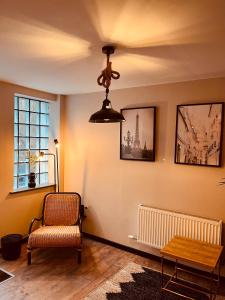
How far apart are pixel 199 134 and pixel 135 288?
1955mm

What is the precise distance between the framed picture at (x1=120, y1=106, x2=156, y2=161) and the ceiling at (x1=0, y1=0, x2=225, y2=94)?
1.89ft

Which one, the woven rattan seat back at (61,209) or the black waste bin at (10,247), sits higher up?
the woven rattan seat back at (61,209)

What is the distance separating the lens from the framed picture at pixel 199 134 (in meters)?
2.76

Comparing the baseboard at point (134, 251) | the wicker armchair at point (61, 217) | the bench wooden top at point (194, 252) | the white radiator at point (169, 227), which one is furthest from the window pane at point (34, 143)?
the bench wooden top at point (194, 252)

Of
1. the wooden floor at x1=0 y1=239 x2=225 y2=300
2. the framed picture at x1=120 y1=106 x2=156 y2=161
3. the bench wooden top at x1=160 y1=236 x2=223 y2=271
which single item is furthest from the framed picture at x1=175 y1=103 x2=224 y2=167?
the wooden floor at x1=0 y1=239 x2=225 y2=300

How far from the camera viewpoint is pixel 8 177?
3455 mm

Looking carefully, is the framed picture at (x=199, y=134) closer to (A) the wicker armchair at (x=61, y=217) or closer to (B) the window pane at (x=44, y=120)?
(A) the wicker armchair at (x=61, y=217)

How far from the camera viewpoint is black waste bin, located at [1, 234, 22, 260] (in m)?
3.12

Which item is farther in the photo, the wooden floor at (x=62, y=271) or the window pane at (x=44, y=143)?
the window pane at (x=44, y=143)

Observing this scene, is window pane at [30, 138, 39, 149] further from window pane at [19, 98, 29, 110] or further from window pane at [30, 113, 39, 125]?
window pane at [19, 98, 29, 110]

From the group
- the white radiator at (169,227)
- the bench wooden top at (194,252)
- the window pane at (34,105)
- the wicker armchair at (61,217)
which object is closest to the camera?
the bench wooden top at (194,252)

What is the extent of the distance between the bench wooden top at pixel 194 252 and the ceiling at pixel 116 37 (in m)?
1.96

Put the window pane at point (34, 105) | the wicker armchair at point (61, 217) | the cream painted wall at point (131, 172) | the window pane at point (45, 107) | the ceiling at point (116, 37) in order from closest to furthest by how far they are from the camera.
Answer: the ceiling at point (116, 37) < the cream painted wall at point (131, 172) < the wicker armchair at point (61, 217) < the window pane at point (34, 105) < the window pane at point (45, 107)

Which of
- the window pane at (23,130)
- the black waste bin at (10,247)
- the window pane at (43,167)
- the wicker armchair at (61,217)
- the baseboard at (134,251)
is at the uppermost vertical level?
the window pane at (23,130)
